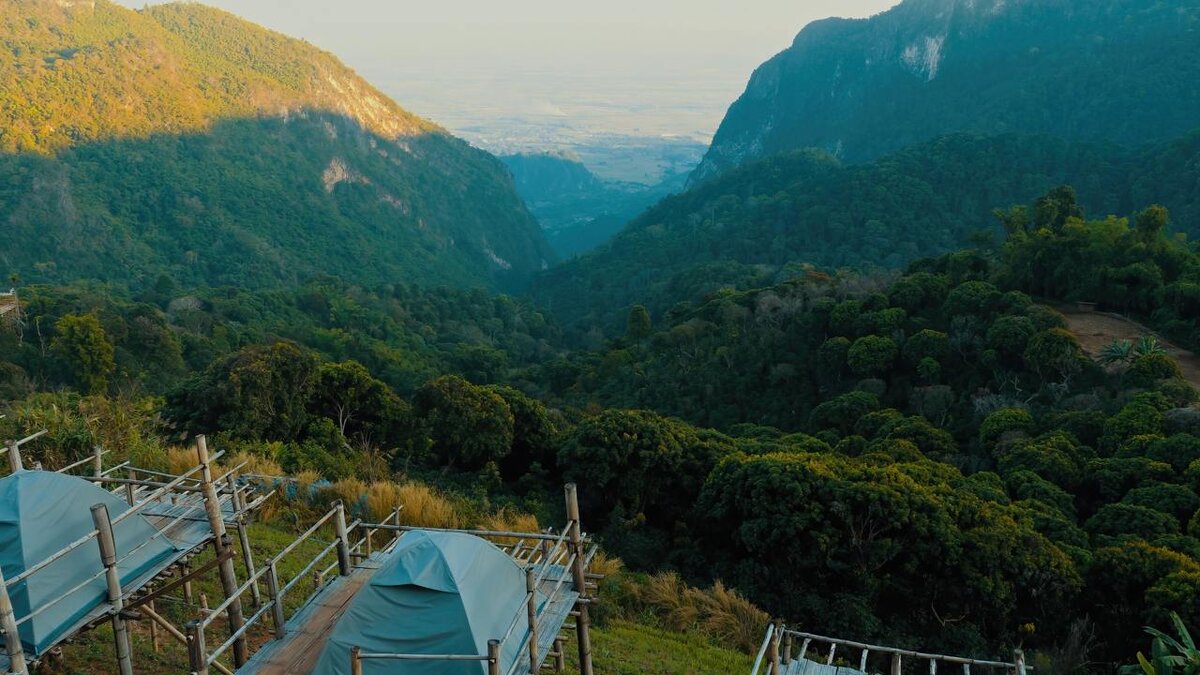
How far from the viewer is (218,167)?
9219 centimetres

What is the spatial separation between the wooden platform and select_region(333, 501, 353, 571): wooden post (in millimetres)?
104

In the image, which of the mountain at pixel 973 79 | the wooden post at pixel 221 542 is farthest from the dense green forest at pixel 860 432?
the mountain at pixel 973 79

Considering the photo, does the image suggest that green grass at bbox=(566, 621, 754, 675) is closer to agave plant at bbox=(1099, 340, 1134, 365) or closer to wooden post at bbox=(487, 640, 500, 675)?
wooden post at bbox=(487, 640, 500, 675)

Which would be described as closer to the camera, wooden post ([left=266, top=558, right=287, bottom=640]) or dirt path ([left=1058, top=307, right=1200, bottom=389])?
wooden post ([left=266, top=558, right=287, bottom=640])

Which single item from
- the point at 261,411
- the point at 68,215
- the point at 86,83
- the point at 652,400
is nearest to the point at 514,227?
the point at 86,83

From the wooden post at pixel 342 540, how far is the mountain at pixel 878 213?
181 feet

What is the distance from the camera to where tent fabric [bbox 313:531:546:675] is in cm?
693

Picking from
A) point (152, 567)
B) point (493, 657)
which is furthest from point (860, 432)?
point (152, 567)

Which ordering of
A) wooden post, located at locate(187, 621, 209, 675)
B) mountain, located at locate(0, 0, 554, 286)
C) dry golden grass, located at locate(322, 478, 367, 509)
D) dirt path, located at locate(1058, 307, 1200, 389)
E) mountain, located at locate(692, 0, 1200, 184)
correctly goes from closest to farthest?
wooden post, located at locate(187, 621, 209, 675)
dry golden grass, located at locate(322, 478, 367, 509)
dirt path, located at locate(1058, 307, 1200, 389)
mountain, located at locate(0, 0, 554, 286)
mountain, located at locate(692, 0, 1200, 184)

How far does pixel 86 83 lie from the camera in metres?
85.9

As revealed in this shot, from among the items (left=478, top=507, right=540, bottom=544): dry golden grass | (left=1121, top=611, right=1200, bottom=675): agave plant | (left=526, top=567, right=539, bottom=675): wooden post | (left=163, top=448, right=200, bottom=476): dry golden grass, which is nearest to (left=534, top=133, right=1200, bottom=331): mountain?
(left=478, top=507, right=540, bottom=544): dry golden grass

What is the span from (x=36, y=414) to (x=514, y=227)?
12754cm

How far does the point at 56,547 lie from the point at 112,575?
1.22 meters

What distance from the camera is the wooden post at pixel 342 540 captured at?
322 inches
